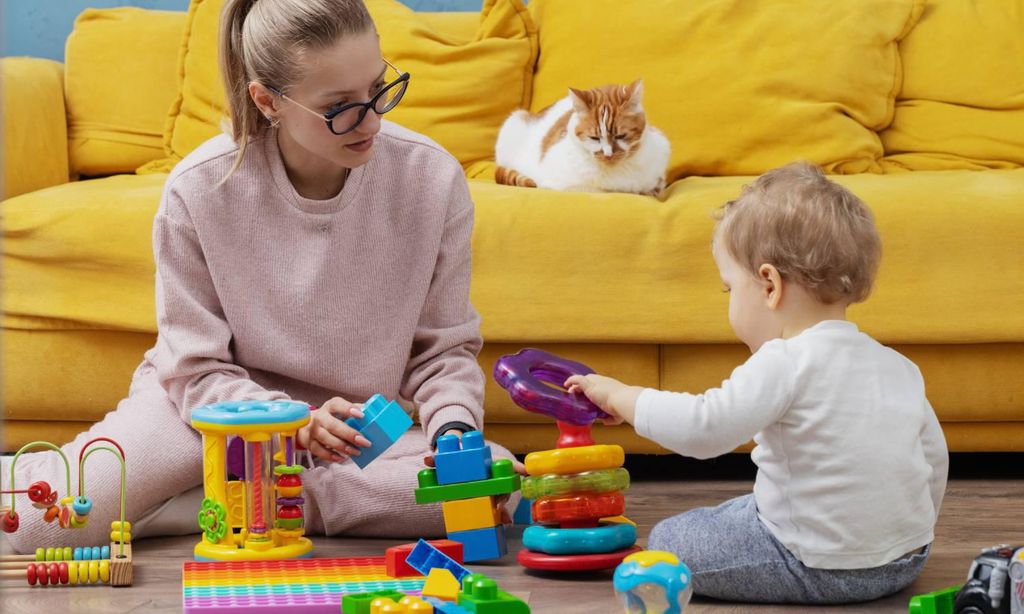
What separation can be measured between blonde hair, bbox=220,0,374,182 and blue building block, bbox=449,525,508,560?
587 mm

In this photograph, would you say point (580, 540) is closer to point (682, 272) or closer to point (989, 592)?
point (989, 592)

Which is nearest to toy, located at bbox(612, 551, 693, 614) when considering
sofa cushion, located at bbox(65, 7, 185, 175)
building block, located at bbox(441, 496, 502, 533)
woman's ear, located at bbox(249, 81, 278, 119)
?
building block, located at bbox(441, 496, 502, 533)

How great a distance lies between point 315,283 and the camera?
174 cm

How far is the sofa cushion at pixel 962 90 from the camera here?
253 centimetres

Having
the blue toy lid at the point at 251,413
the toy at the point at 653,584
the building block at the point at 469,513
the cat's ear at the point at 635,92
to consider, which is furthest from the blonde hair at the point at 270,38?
the cat's ear at the point at 635,92

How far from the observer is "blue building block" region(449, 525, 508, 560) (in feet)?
5.22

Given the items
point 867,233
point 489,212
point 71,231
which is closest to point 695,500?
point 489,212

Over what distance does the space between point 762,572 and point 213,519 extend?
2.25 ft

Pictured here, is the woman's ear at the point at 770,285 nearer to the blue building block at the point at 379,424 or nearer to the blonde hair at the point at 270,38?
the blue building block at the point at 379,424

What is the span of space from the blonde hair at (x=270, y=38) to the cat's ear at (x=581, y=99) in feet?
2.82

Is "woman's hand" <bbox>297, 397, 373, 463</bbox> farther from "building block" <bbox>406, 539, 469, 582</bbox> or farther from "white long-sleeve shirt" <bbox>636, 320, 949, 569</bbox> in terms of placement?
"white long-sleeve shirt" <bbox>636, 320, 949, 569</bbox>

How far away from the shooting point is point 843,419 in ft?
4.46

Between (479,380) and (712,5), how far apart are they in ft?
3.85

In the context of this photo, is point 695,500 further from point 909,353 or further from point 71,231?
point 71,231
